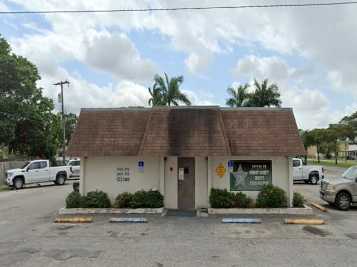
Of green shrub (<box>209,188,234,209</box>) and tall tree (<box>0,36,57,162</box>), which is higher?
tall tree (<box>0,36,57,162</box>)

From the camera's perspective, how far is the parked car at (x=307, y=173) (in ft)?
88.7

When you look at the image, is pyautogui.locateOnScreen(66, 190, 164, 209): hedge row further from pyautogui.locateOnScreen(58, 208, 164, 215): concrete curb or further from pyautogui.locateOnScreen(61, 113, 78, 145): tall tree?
pyautogui.locateOnScreen(61, 113, 78, 145): tall tree

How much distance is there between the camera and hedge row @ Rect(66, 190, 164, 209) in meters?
14.3

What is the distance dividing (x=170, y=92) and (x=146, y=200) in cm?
2865

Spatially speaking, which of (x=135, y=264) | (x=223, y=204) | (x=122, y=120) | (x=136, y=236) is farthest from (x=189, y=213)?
(x=135, y=264)

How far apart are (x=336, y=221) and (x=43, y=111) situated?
32206 mm

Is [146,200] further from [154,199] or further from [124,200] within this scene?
[124,200]

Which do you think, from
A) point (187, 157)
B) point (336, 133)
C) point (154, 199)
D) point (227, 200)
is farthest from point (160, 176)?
point (336, 133)

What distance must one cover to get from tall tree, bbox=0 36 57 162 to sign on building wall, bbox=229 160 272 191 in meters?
24.2

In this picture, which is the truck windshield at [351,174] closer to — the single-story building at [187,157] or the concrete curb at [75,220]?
the single-story building at [187,157]

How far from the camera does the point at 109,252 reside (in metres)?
8.80

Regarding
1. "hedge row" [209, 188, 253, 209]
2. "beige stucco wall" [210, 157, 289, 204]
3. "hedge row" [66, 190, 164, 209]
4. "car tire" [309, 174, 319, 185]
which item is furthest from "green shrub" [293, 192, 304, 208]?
"car tire" [309, 174, 319, 185]

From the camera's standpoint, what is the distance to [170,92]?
138ft

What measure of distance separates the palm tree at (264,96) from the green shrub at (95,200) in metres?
32.9
